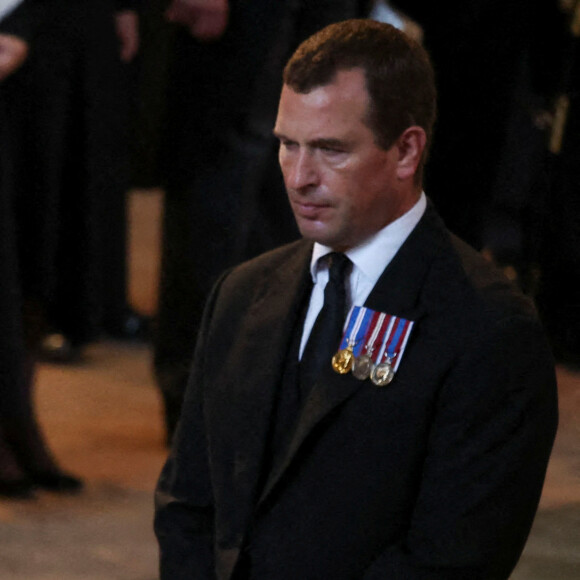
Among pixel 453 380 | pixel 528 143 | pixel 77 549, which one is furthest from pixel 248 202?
pixel 528 143

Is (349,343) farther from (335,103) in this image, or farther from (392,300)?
(335,103)

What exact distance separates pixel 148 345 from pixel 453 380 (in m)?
3.03

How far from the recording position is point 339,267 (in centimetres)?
156

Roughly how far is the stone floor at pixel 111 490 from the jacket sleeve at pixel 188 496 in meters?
0.92

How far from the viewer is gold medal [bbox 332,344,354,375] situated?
149 centimetres

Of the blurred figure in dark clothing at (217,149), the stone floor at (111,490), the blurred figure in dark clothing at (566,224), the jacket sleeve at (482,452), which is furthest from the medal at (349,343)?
the blurred figure in dark clothing at (566,224)

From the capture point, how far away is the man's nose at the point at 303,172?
150 centimetres

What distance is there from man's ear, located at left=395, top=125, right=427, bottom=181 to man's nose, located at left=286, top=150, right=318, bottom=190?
0.11 metres

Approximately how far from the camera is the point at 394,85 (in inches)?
58.2

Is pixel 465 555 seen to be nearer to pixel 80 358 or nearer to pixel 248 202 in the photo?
pixel 248 202

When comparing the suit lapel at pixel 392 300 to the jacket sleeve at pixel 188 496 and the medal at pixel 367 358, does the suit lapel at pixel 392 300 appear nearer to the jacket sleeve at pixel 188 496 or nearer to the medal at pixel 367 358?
the medal at pixel 367 358

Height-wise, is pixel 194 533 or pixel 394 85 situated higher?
pixel 394 85

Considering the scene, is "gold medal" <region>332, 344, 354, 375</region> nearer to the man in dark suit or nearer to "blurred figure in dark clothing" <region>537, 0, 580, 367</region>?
the man in dark suit

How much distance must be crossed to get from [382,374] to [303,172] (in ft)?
0.85
